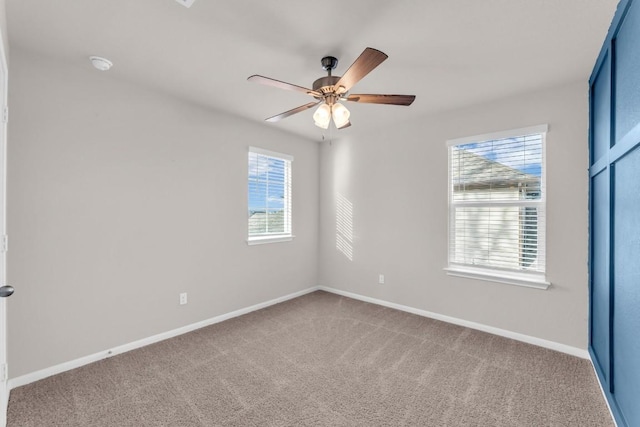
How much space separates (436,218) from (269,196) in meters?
2.14

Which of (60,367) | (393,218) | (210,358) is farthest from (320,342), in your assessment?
(60,367)

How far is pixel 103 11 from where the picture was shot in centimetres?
180

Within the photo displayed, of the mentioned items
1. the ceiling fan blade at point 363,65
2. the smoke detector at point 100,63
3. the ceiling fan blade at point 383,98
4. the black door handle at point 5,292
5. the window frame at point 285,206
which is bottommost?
the black door handle at point 5,292

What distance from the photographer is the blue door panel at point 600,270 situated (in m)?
2.04

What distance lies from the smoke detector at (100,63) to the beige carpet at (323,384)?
7.81 ft

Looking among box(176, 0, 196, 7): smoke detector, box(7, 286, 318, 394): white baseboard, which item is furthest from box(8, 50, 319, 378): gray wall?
box(176, 0, 196, 7): smoke detector

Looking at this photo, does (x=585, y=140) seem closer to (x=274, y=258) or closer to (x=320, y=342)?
(x=320, y=342)

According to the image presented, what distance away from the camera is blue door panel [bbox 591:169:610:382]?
2.04 metres

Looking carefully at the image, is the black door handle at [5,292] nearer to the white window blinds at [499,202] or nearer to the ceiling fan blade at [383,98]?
the ceiling fan blade at [383,98]

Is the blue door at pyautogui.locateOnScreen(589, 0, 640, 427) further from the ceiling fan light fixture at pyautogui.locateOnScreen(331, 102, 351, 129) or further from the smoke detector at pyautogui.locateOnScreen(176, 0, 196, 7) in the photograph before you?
the smoke detector at pyautogui.locateOnScreen(176, 0, 196, 7)

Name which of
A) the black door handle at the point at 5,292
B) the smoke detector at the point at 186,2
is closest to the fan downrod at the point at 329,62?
the smoke detector at the point at 186,2

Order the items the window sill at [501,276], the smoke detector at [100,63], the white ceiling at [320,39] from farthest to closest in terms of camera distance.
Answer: the window sill at [501,276] → the smoke detector at [100,63] → the white ceiling at [320,39]

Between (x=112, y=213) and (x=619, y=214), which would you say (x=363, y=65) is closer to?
(x=619, y=214)

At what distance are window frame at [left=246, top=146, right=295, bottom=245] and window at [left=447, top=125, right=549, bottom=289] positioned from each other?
212cm
